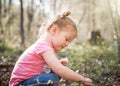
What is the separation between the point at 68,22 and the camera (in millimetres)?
3834

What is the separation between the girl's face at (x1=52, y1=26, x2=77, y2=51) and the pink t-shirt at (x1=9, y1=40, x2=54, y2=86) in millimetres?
A: 79

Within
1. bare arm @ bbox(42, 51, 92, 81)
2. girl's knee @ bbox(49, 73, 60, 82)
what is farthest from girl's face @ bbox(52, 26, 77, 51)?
girl's knee @ bbox(49, 73, 60, 82)

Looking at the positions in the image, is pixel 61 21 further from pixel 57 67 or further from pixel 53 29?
pixel 57 67

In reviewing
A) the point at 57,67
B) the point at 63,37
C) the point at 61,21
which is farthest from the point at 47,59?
the point at 61,21

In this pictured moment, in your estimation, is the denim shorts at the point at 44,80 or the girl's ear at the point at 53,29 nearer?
the denim shorts at the point at 44,80

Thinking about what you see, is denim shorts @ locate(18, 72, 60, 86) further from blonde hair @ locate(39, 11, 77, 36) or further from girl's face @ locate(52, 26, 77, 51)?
blonde hair @ locate(39, 11, 77, 36)

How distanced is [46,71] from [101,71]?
123 inches

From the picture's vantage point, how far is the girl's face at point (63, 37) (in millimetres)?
3828

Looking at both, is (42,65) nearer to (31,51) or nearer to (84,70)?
(31,51)

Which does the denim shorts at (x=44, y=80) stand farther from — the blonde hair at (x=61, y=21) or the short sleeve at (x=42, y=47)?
the blonde hair at (x=61, y=21)

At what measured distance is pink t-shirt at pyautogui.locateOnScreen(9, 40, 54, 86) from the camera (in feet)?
12.6

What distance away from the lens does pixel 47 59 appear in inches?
148

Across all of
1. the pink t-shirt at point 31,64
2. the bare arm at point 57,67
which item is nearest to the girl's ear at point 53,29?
the pink t-shirt at point 31,64

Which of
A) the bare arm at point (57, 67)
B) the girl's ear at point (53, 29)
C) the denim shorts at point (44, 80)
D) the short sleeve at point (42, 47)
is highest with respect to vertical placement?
the girl's ear at point (53, 29)
